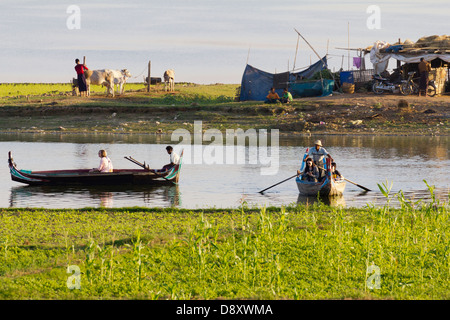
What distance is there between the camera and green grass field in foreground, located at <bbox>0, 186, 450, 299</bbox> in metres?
8.99

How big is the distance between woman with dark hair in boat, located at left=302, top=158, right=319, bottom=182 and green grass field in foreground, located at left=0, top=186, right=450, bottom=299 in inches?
206

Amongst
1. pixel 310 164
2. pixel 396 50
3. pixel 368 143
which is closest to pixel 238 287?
pixel 310 164

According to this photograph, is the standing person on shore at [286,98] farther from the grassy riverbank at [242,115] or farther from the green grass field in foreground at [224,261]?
the green grass field in foreground at [224,261]

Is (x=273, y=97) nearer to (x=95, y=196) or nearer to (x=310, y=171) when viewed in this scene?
(x=310, y=171)

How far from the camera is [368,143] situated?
3700 cm

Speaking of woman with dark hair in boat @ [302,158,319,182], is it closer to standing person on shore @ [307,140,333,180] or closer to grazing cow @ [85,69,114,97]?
standing person on shore @ [307,140,333,180]

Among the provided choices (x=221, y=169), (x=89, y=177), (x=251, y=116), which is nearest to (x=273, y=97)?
(x=251, y=116)

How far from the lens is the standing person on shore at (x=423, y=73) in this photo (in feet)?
142

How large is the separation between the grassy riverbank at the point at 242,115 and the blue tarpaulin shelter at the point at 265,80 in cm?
288

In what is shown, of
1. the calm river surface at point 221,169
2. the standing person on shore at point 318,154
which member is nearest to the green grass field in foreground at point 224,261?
the calm river surface at point 221,169

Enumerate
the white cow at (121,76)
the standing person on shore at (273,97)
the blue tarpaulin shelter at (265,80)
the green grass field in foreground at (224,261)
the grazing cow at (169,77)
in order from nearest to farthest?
1. the green grass field in foreground at (224,261)
2. the standing person on shore at (273,97)
3. the blue tarpaulin shelter at (265,80)
4. the white cow at (121,76)
5. the grazing cow at (169,77)

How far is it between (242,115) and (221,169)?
57.5 ft

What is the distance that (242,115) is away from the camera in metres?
44.0

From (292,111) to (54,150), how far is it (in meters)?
16.4
